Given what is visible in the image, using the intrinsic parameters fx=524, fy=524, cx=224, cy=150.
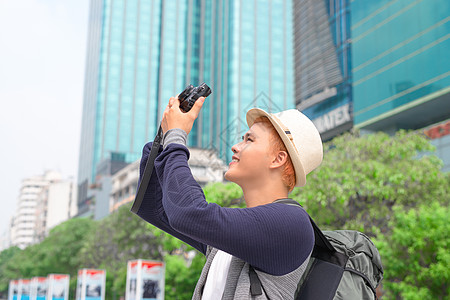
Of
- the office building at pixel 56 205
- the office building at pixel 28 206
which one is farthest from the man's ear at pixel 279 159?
the office building at pixel 28 206

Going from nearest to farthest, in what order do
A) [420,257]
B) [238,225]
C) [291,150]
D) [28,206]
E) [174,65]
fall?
1. [238,225]
2. [291,150]
3. [420,257]
4. [174,65]
5. [28,206]

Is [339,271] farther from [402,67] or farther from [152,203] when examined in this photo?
[402,67]

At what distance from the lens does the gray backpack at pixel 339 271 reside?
5.98 ft

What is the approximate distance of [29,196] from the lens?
14475 cm

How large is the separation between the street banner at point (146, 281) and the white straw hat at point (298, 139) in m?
14.7

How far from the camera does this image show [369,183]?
15.7 meters

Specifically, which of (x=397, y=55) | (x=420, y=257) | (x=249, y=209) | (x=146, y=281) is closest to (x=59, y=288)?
(x=146, y=281)

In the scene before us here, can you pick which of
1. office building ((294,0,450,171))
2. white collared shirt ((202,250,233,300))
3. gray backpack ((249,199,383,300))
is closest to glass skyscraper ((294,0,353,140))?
office building ((294,0,450,171))

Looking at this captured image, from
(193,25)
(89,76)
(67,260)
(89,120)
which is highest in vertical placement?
(193,25)

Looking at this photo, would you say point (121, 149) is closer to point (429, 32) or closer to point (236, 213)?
point (429, 32)

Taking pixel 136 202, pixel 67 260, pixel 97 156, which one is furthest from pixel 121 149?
pixel 136 202

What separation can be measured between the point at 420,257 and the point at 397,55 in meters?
20.7

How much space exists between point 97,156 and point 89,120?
1009cm

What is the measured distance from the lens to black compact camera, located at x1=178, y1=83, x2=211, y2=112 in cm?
193
